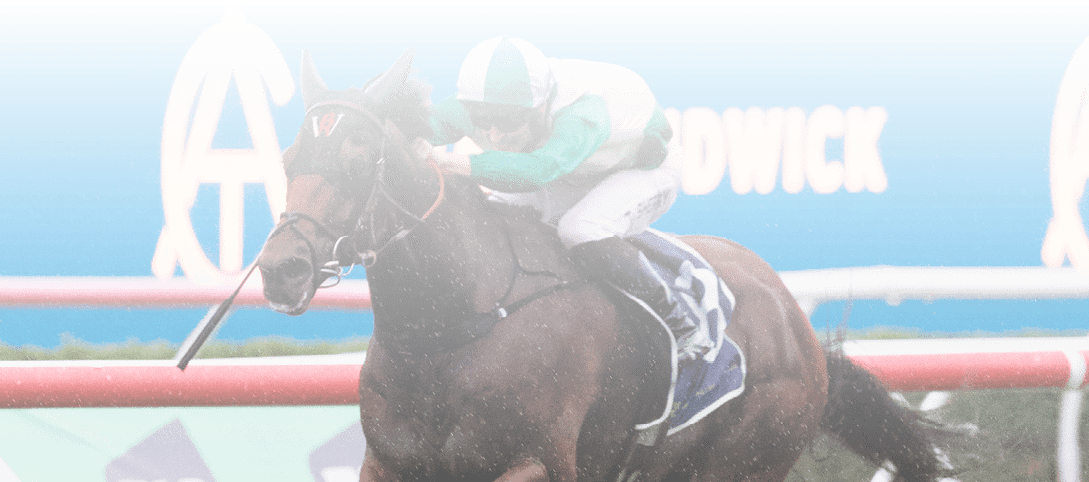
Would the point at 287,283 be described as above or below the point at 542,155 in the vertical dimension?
below

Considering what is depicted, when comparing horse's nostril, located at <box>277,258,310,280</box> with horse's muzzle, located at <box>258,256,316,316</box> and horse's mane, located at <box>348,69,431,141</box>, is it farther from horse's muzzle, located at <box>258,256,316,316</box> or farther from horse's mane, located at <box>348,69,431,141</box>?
horse's mane, located at <box>348,69,431,141</box>

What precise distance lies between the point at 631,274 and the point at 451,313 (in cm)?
39

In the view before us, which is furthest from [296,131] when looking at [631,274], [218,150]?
[631,274]

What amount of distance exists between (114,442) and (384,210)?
134cm

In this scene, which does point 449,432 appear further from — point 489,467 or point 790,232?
point 790,232

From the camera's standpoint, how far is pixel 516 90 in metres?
1.59

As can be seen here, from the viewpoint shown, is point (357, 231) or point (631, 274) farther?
point (631, 274)

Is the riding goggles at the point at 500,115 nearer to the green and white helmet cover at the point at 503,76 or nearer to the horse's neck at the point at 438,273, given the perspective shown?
the green and white helmet cover at the point at 503,76

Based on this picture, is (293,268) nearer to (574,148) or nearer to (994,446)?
(574,148)

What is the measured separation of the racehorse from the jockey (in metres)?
0.07


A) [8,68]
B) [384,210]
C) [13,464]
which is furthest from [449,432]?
[8,68]

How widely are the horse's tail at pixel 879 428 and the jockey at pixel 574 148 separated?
779 mm

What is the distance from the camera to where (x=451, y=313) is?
1.55 m

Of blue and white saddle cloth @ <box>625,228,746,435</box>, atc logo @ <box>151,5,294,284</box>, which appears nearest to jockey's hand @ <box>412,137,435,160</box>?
blue and white saddle cloth @ <box>625,228,746,435</box>
